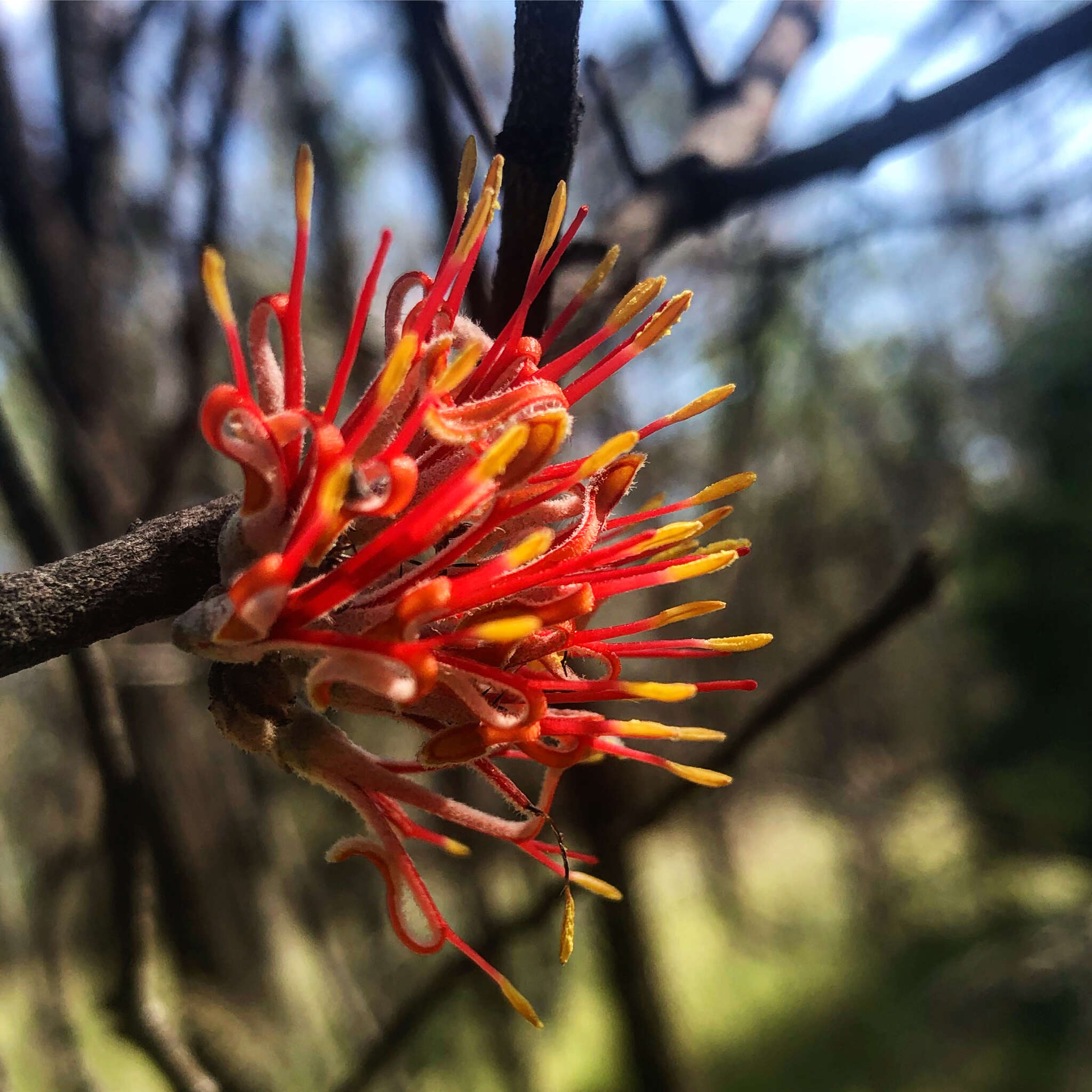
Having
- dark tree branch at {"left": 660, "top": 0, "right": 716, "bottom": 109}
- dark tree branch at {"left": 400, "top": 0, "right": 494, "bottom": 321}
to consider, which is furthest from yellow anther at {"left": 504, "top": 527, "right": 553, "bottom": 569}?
dark tree branch at {"left": 660, "top": 0, "right": 716, "bottom": 109}

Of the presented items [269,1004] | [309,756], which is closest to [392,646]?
[309,756]

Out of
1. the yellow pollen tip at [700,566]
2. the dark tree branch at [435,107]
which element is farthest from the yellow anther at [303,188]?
the dark tree branch at [435,107]

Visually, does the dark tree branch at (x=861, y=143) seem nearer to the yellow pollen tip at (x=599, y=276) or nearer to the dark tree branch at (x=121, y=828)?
the yellow pollen tip at (x=599, y=276)

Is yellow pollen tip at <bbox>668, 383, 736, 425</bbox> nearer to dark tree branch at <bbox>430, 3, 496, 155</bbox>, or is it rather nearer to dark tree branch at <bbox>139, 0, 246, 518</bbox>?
dark tree branch at <bbox>430, 3, 496, 155</bbox>

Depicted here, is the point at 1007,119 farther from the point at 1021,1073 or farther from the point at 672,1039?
the point at 1021,1073

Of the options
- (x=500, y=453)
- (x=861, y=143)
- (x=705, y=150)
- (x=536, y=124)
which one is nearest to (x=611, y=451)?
(x=500, y=453)

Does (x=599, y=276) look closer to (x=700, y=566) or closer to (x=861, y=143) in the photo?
(x=700, y=566)
